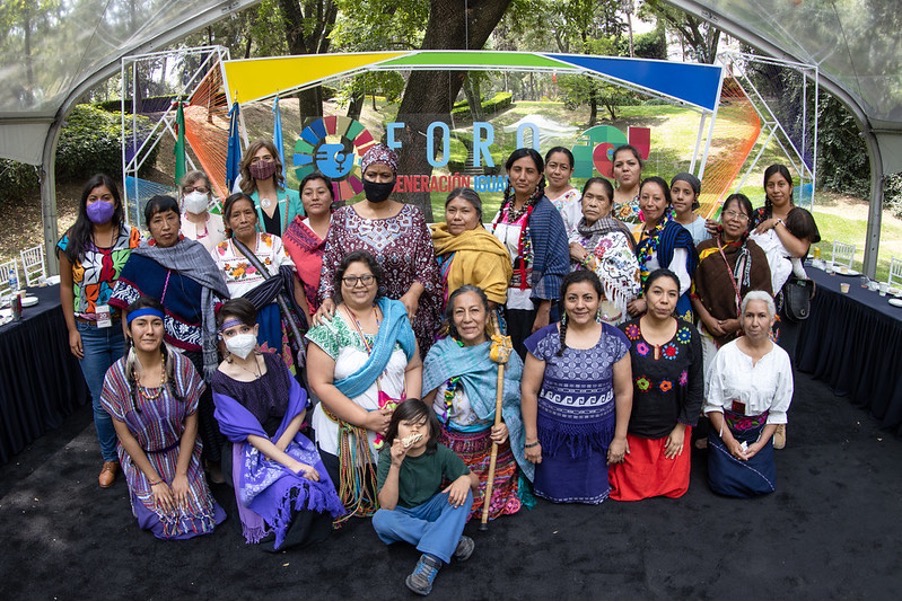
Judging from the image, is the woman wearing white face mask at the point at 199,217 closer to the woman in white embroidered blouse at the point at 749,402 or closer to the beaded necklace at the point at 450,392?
the beaded necklace at the point at 450,392

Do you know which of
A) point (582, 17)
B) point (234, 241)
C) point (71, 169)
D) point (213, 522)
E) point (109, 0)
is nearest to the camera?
point (213, 522)

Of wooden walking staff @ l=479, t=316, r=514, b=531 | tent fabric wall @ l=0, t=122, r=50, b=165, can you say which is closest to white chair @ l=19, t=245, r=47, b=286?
tent fabric wall @ l=0, t=122, r=50, b=165

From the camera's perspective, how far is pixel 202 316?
11.3 ft

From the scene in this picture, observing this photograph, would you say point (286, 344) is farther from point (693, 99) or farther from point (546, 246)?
point (693, 99)

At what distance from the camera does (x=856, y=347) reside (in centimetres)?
476

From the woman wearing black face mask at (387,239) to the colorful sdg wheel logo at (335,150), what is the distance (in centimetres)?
306

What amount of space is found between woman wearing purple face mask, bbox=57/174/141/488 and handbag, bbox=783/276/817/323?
144 inches

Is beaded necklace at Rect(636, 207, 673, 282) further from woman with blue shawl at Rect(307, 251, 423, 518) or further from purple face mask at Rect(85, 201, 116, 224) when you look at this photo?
purple face mask at Rect(85, 201, 116, 224)

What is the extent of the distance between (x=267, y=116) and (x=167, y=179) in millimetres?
6228

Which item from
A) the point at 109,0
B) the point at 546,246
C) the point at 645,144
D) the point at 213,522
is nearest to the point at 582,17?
the point at 645,144

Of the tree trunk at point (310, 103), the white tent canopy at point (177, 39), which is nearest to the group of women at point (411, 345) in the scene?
the white tent canopy at point (177, 39)

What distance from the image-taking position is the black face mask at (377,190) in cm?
344

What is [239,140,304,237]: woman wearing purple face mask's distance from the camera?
4.01 metres

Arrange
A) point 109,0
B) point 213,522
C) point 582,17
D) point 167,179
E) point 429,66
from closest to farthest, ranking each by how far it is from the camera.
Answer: point 213,522
point 109,0
point 429,66
point 582,17
point 167,179
